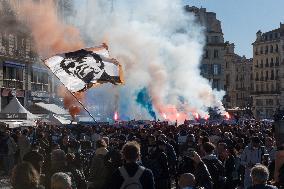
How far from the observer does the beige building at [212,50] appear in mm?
101500

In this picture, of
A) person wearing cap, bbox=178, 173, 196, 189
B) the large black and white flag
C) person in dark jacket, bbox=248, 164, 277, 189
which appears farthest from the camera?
the large black and white flag

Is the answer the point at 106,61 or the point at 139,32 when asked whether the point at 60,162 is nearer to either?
the point at 106,61

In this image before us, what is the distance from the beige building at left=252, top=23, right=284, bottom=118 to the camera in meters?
113

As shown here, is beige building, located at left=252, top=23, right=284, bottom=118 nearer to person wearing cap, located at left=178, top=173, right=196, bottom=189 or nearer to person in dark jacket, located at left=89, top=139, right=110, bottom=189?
person in dark jacket, located at left=89, top=139, right=110, bottom=189

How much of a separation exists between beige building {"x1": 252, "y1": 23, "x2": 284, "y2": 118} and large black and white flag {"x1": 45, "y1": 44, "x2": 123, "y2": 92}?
9510 centimetres

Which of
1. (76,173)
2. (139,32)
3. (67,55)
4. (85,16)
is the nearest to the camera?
(76,173)

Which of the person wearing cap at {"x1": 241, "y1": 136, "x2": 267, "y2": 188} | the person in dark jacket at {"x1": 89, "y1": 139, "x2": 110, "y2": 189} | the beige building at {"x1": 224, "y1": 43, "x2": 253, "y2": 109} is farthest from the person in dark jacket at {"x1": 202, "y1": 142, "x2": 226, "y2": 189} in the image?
the beige building at {"x1": 224, "y1": 43, "x2": 253, "y2": 109}

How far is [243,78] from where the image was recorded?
135875mm

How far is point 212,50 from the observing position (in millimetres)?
101875

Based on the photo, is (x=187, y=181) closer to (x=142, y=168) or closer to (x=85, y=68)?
(x=142, y=168)

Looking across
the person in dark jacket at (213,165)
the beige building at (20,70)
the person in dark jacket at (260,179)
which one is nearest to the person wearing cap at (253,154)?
the person in dark jacket at (213,165)

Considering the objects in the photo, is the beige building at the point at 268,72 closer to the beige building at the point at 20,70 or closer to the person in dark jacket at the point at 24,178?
the beige building at the point at 20,70

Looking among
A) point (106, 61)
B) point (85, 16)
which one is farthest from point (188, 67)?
point (106, 61)

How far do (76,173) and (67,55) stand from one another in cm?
1069
